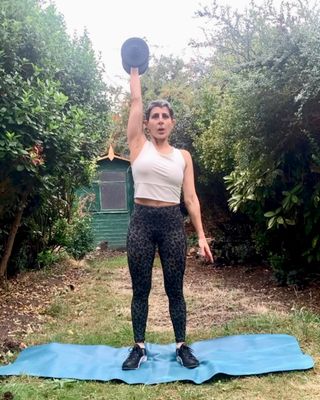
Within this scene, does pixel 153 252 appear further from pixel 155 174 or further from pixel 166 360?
pixel 166 360

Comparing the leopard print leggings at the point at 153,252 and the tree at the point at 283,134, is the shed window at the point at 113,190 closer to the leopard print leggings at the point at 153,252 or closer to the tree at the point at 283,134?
the tree at the point at 283,134

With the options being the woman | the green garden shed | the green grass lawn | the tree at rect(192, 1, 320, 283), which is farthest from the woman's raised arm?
the green garden shed

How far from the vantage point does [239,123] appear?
15.6ft

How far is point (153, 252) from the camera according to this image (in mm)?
3008

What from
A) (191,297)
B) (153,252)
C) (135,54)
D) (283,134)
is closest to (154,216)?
(153,252)

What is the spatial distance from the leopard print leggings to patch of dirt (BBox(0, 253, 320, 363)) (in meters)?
0.93

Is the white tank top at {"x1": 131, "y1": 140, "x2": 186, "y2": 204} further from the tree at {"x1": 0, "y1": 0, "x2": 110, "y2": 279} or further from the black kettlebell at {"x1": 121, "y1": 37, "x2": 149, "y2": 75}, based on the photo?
the tree at {"x1": 0, "y1": 0, "x2": 110, "y2": 279}

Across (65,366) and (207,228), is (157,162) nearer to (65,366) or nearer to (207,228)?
(65,366)

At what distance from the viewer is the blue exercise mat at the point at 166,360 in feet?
8.93

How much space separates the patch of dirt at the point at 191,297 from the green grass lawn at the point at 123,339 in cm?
15

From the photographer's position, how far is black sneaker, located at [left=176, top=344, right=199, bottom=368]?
9.39ft

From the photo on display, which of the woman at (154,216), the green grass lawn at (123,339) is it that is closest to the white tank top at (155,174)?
the woman at (154,216)

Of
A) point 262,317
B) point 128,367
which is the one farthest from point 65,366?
point 262,317

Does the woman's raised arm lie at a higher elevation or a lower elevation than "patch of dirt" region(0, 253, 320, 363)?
higher
